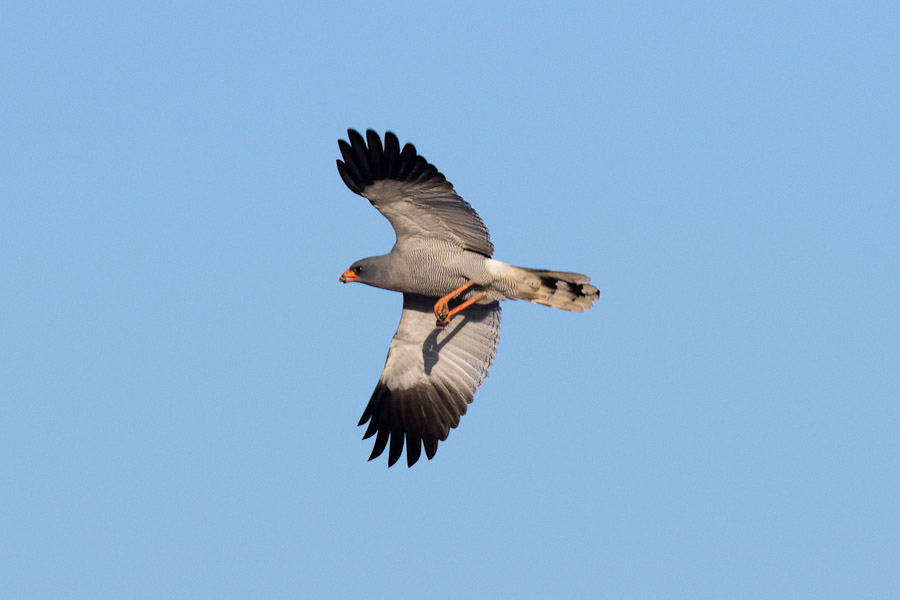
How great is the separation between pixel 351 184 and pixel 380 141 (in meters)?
0.76

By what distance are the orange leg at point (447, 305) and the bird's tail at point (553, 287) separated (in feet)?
2.07

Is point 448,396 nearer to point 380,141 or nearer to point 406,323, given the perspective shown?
point 406,323

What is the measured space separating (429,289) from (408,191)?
1.68m

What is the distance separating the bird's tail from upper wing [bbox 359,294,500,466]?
1.64 metres

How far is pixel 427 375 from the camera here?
67.4 ft

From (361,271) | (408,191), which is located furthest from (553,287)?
(361,271)

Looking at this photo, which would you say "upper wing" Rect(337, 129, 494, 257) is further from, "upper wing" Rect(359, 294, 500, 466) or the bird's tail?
"upper wing" Rect(359, 294, 500, 466)

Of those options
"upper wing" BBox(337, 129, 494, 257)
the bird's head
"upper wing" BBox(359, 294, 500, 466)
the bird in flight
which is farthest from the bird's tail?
the bird's head

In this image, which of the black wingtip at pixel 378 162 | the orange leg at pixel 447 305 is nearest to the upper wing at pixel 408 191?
the black wingtip at pixel 378 162

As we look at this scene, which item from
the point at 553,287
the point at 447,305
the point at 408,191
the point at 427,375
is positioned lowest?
the point at 427,375

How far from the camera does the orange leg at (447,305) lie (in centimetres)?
1861

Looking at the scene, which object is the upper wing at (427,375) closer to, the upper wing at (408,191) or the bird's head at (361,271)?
the bird's head at (361,271)

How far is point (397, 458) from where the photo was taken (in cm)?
2041

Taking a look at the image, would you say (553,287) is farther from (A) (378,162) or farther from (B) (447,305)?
(A) (378,162)
